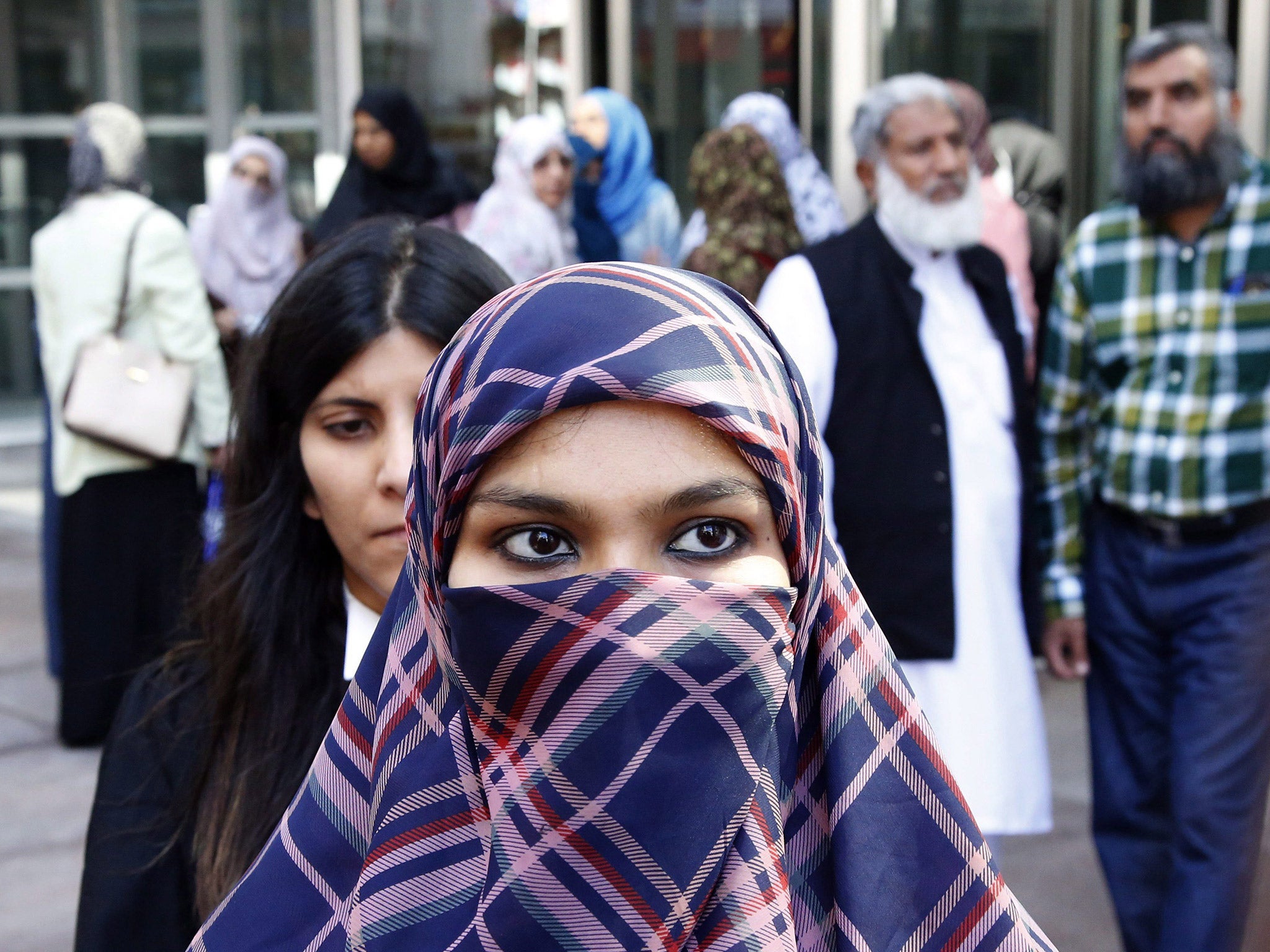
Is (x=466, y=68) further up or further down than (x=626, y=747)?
further up

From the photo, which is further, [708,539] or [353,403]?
[353,403]

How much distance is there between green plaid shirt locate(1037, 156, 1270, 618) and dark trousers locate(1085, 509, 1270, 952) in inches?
3.9

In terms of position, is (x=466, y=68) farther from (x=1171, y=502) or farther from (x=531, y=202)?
(x=1171, y=502)

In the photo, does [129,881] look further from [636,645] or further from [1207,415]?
[1207,415]

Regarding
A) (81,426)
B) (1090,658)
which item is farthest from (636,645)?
(81,426)

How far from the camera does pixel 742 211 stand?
15.0ft

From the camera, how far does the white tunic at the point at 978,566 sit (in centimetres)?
314

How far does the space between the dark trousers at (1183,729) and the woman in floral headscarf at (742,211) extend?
4.98 feet

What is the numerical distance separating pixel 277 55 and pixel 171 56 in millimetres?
883

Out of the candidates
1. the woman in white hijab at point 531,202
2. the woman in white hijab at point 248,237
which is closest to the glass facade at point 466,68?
the woman in white hijab at point 248,237

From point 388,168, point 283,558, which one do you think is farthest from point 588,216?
point 283,558

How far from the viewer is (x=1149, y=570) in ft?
10.3

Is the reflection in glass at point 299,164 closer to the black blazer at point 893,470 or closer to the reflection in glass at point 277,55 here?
the reflection in glass at point 277,55

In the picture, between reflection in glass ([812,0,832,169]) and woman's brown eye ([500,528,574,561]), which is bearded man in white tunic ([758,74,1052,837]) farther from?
reflection in glass ([812,0,832,169])
